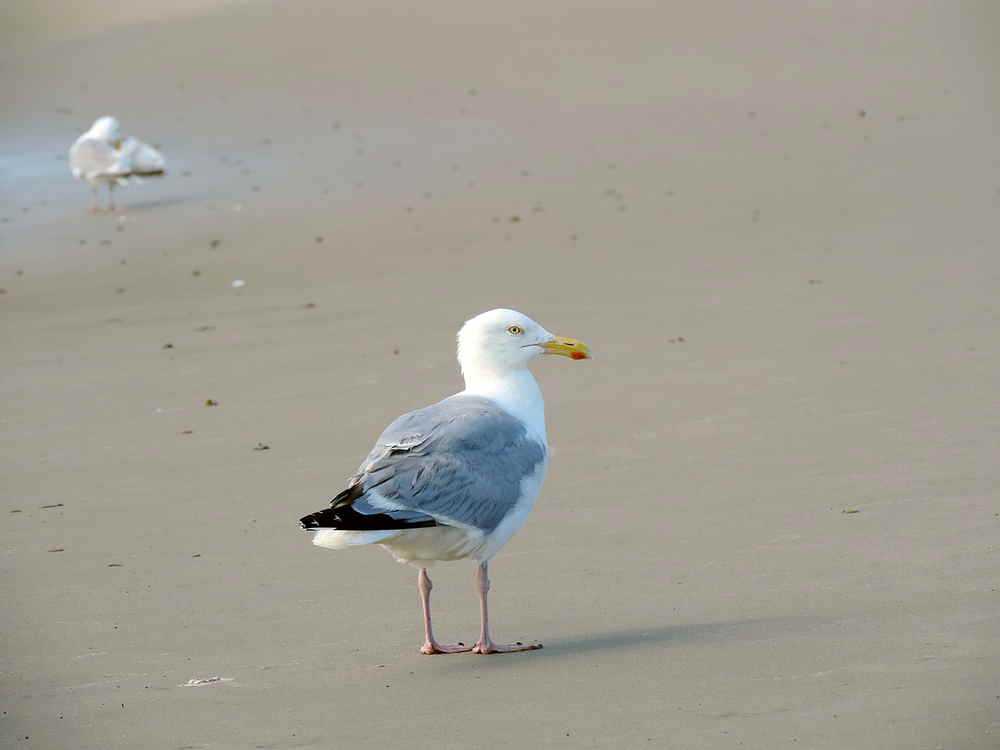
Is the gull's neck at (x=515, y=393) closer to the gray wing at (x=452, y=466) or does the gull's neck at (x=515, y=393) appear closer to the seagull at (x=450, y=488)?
the seagull at (x=450, y=488)

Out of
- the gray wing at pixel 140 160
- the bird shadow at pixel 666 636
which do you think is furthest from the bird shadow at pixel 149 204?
the bird shadow at pixel 666 636

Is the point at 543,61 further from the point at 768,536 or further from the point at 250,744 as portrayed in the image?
the point at 250,744

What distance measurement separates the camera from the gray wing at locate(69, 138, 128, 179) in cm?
1942

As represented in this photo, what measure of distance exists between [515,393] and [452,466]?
0.68 m

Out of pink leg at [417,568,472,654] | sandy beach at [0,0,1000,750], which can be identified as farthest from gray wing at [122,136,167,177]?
pink leg at [417,568,472,654]

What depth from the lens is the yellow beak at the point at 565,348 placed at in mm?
6387

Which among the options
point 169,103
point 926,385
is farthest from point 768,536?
point 169,103

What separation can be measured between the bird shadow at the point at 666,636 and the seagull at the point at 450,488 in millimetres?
92

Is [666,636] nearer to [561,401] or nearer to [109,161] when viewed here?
[561,401]

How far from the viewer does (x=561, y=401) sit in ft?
30.9

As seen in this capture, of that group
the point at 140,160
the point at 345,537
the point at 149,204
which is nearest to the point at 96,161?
the point at 140,160

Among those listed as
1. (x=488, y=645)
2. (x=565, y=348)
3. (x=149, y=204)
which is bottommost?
(x=488, y=645)

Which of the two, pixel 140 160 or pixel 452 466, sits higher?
pixel 140 160

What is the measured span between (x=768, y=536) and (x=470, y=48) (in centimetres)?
2017
